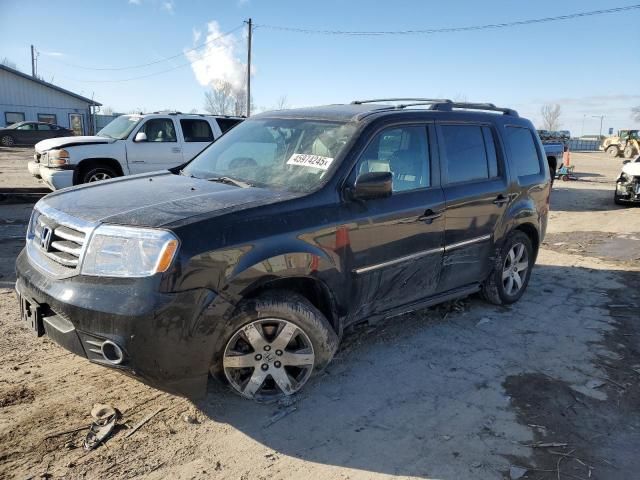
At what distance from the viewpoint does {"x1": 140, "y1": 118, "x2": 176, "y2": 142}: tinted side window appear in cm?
1079

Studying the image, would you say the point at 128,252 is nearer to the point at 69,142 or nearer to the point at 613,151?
the point at 69,142

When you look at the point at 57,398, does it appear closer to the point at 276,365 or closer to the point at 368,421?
the point at 276,365

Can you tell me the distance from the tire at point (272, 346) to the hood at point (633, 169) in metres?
12.3

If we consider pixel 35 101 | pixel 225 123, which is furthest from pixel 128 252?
pixel 35 101

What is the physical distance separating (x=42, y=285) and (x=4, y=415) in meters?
0.84

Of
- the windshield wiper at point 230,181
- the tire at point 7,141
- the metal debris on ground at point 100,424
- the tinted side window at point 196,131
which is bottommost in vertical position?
the metal debris on ground at point 100,424

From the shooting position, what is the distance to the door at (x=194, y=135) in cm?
1116

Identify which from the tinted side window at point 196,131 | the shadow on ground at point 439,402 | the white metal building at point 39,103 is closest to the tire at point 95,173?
the tinted side window at point 196,131

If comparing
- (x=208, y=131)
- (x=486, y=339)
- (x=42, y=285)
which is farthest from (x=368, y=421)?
(x=208, y=131)

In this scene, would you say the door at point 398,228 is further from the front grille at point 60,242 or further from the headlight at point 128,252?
the front grille at point 60,242

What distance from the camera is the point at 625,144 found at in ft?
135

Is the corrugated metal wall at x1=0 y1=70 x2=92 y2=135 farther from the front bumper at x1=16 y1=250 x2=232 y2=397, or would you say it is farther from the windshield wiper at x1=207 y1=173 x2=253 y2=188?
the front bumper at x1=16 y1=250 x2=232 y2=397

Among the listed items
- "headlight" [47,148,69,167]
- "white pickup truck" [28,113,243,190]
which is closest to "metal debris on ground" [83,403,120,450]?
"white pickup truck" [28,113,243,190]

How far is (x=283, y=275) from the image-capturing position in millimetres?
3035
